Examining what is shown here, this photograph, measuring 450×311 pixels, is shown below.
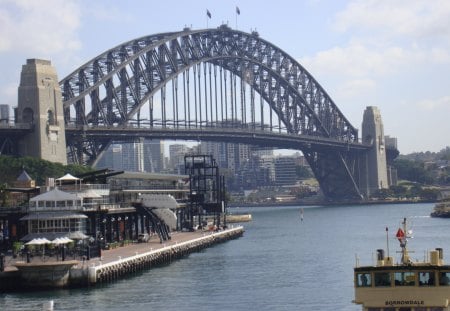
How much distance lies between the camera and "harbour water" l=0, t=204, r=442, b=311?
50.3 m

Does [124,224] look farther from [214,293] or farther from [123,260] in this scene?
[214,293]

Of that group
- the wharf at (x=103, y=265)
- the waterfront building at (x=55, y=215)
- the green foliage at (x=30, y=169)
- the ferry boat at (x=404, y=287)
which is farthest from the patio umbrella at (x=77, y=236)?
the ferry boat at (x=404, y=287)

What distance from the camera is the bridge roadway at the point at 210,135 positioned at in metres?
131

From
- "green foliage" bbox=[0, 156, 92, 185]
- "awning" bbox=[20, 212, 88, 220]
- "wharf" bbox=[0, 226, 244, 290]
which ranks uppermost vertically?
"green foliage" bbox=[0, 156, 92, 185]

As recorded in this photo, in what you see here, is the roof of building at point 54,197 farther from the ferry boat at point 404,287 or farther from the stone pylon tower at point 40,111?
the stone pylon tower at point 40,111

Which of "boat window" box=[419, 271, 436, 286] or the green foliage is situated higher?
the green foliage

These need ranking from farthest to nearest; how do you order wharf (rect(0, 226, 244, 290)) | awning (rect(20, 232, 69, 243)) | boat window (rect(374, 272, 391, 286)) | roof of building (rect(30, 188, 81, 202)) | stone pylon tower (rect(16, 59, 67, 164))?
stone pylon tower (rect(16, 59, 67, 164)), roof of building (rect(30, 188, 81, 202)), awning (rect(20, 232, 69, 243)), wharf (rect(0, 226, 244, 290)), boat window (rect(374, 272, 391, 286))

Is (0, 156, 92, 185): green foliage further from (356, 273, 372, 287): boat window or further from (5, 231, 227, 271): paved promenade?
(356, 273, 372, 287): boat window

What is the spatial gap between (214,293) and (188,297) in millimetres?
2003

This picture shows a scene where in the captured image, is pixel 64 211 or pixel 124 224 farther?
pixel 124 224

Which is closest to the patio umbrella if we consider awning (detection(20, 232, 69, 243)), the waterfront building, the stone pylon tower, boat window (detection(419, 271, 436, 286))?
the waterfront building

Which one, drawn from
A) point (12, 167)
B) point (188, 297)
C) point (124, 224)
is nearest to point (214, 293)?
point (188, 297)

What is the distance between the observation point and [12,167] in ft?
348

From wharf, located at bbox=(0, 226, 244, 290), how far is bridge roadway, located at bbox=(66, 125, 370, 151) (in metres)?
48.0
